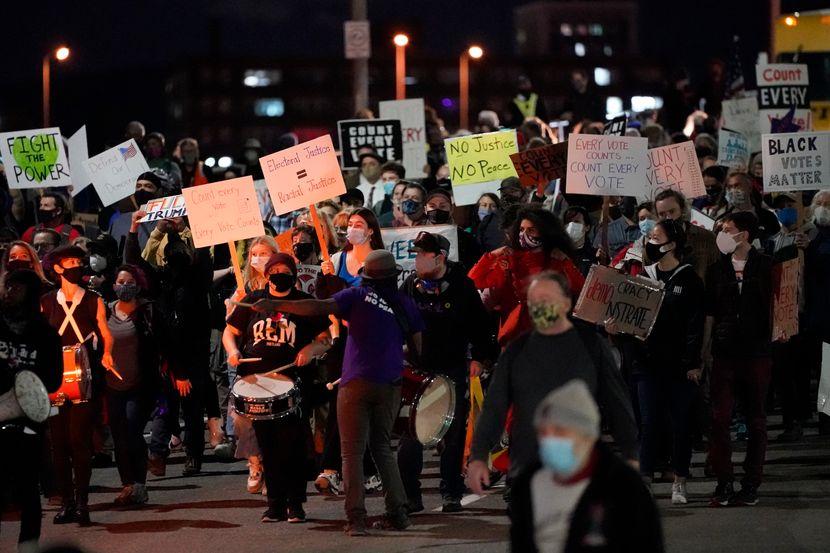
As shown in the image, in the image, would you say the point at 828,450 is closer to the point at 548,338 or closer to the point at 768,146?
the point at 768,146

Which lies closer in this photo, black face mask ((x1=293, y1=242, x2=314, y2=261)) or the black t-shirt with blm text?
the black t-shirt with blm text

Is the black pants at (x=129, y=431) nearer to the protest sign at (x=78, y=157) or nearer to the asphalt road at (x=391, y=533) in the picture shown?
the asphalt road at (x=391, y=533)

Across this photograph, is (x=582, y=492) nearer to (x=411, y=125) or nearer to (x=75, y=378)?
(x=75, y=378)

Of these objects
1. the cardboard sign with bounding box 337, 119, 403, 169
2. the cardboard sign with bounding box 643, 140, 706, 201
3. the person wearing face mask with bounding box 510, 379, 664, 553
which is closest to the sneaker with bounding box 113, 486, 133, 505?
the cardboard sign with bounding box 643, 140, 706, 201

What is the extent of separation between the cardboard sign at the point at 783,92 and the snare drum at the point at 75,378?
480 inches

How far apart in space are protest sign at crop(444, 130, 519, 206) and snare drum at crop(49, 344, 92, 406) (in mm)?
6493

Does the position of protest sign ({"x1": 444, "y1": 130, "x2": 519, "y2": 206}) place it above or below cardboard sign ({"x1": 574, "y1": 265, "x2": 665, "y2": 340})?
above

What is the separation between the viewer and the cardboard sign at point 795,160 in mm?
17453

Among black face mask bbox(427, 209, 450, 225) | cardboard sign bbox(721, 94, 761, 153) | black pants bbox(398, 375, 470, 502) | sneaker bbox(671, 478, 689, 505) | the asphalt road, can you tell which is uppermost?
cardboard sign bbox(721, 94, 761, 153)

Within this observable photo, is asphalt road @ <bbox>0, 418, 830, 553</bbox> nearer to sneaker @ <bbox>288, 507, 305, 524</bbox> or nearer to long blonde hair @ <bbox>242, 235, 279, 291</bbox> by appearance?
sneaker @ <bbox>288, 507, 305, 524</bbox>

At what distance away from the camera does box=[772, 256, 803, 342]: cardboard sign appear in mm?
13078

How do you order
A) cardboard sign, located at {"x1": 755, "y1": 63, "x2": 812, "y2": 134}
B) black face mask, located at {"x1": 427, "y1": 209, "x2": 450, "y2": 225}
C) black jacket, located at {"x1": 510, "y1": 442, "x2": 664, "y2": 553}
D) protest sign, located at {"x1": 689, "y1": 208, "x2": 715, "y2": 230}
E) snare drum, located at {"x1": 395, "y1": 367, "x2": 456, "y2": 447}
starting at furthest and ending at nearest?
cardboard sign, located at {"x1": 755, "y1": 63, "x2": 812, "y2": 134} → protest sign, located at {"x1": 689, "y1": 208, "x2": 715, "y2": 230} → black face mask, located at {"x1": 427, "y1": 209, "x2": 450, "y2": 225} → snare drum, located at {"x1": 395, "y1": 367, "x2": 456, "y2": 447} → black jacket, located at {"x1": 510, "y1": 442, "x2": 664, "y2": 553}

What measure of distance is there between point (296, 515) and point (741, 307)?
349 centimetres

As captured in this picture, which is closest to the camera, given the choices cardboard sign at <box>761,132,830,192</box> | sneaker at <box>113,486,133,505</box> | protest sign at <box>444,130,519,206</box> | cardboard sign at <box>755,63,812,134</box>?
sneaker at <box>113,486,133,505</box>
